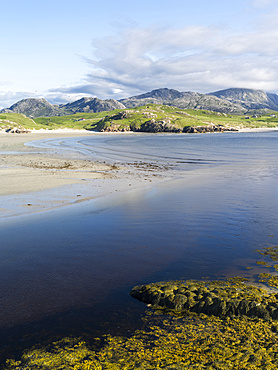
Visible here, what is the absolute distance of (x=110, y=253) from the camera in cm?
1396

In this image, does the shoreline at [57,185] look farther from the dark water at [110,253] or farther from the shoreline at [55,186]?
the dark water at [110,253]

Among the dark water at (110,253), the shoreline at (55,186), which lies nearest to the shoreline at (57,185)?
the shoreline at (55,186)

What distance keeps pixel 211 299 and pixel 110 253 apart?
605cm

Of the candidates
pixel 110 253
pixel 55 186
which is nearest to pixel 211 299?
pixel 110 253

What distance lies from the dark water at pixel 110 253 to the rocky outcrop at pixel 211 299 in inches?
26.5

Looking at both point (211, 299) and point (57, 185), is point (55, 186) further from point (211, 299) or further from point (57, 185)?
point (211, 299)

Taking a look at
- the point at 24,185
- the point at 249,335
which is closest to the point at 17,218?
the point at 24,185

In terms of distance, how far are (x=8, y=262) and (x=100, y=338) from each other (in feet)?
Result: 23.1

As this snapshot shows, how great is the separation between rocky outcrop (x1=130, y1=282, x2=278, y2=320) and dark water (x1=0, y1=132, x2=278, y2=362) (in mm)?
673

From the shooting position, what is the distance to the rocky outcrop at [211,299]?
29.9 feet

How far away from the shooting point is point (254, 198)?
25859 millimetres

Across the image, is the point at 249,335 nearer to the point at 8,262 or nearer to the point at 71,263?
the point at 71,263

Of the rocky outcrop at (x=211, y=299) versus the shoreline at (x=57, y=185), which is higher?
the shoreline at (x=57, y=185)

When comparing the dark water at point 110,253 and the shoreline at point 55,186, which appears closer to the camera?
the dark water at point 110,253
